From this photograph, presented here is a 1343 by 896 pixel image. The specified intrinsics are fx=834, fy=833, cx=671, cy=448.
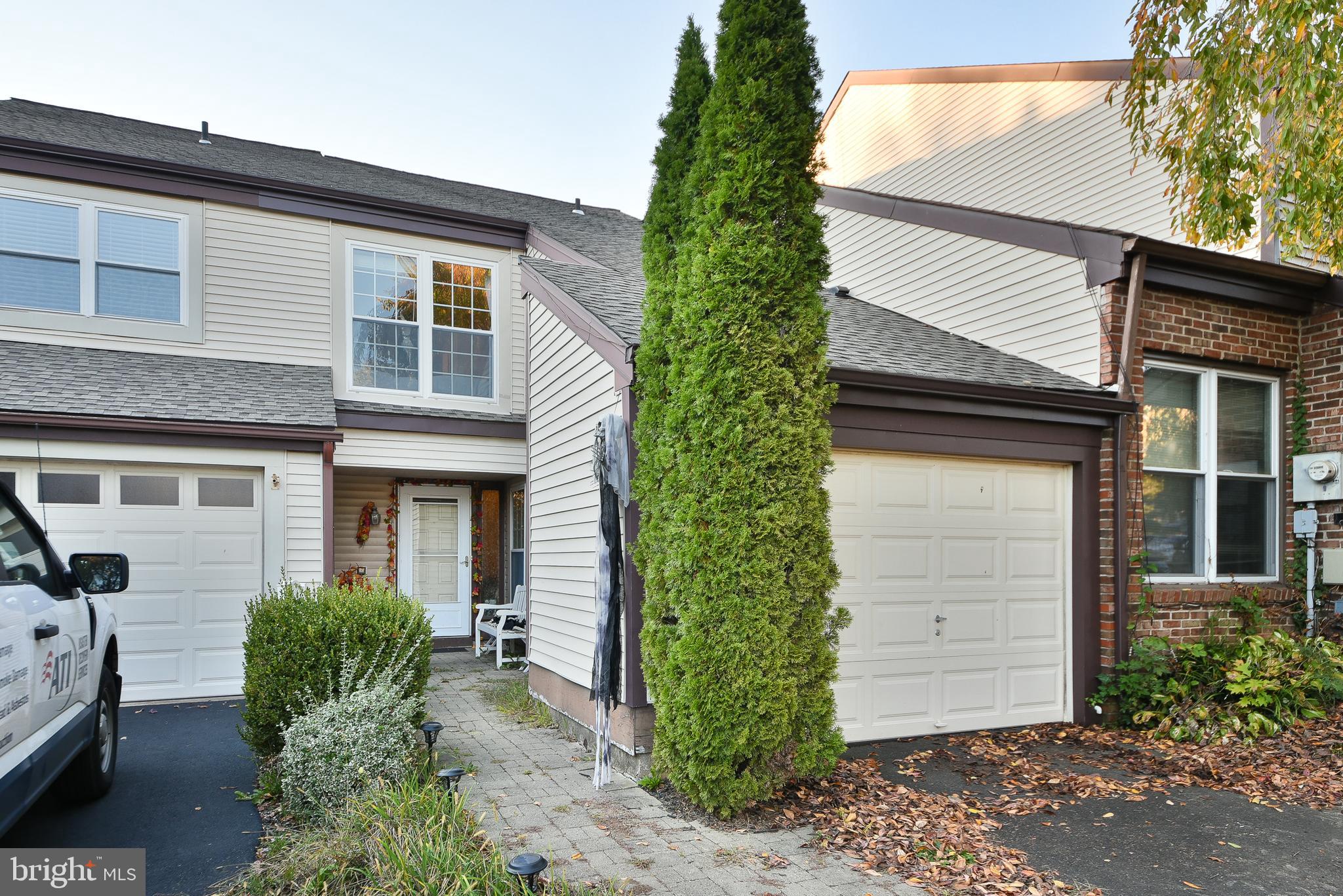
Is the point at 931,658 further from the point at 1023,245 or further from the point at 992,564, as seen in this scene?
the point at 1023,245

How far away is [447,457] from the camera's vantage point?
10805 mm

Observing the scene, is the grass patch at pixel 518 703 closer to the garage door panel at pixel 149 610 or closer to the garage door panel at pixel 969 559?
the garage door panel at pixel 149 610

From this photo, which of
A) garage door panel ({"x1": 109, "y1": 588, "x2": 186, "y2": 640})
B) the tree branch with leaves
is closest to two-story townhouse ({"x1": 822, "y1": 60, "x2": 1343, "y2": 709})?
Answer: the tree branch with leaves

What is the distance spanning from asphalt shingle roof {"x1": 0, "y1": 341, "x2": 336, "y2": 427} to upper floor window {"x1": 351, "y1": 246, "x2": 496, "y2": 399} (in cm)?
90

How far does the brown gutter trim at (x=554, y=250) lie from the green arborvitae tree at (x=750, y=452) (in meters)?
5.23

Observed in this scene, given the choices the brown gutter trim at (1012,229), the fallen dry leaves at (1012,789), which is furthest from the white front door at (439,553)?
the fallen dry leaves at (1012,789)

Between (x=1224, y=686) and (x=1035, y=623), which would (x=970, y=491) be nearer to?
(x=1035, y=623)

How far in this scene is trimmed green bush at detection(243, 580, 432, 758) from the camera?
548cm

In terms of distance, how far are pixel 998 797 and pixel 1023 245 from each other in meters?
5.40

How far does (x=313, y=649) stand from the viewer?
553 centimetres

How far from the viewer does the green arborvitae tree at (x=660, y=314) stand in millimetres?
5320

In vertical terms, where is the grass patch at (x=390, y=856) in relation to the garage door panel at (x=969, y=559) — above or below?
below

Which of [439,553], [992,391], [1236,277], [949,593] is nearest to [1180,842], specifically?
[949,593]

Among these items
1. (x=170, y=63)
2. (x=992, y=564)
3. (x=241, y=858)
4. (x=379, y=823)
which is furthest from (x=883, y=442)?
(x=170, y=63)
